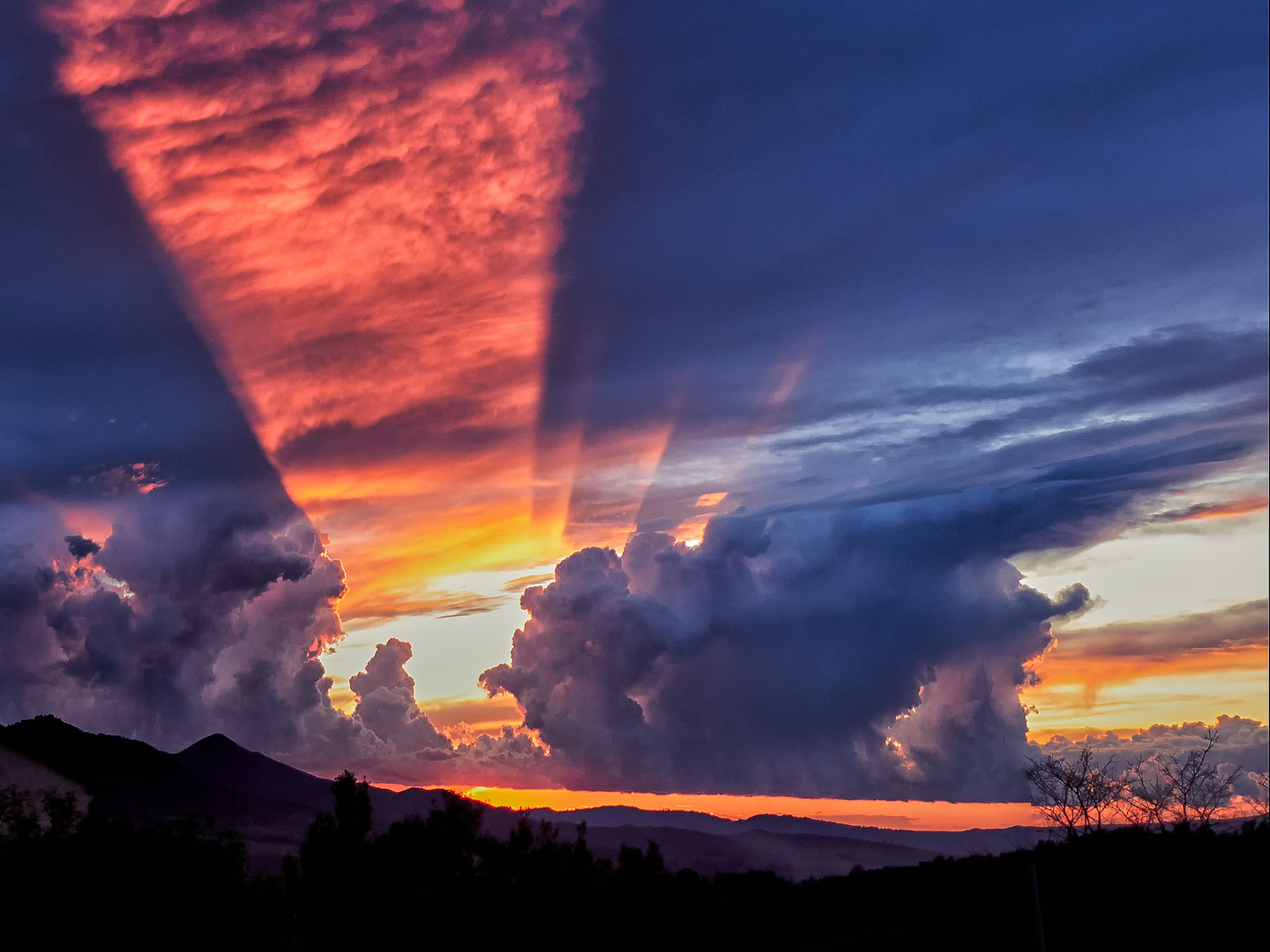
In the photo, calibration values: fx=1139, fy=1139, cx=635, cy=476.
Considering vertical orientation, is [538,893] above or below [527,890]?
below

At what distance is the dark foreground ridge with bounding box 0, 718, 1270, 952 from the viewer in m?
20.6

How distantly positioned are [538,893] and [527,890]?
597 millimetres

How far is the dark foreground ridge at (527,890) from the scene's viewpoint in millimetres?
20625

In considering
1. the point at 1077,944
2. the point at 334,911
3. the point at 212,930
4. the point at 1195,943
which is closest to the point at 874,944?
the point at 1077,944

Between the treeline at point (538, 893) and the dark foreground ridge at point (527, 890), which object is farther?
the dark foreground ridge at point (527, 890)

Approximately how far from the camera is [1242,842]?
18922mm

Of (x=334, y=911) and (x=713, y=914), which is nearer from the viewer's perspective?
(x=334, y=911)

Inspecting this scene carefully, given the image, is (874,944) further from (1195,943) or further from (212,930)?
(212,930)

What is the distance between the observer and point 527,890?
161ft

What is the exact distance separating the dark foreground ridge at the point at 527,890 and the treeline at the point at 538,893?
0.05 m

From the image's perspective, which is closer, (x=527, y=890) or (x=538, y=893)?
(x=527, y=890)

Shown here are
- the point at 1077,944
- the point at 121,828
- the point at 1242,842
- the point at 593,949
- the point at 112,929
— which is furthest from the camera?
the point at 593,949

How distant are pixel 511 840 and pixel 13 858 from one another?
2536 centimetres

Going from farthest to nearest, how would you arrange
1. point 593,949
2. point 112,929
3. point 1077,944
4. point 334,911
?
point 593,949, point 334,911, point 112,929, point 1077,944
